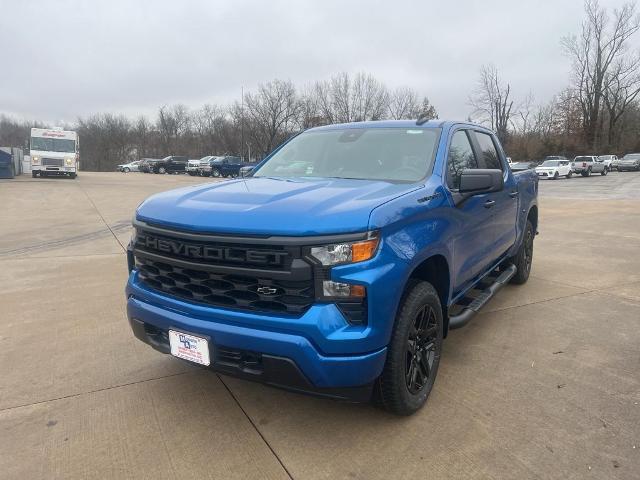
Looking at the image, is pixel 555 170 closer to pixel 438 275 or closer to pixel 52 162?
pixel 52 162

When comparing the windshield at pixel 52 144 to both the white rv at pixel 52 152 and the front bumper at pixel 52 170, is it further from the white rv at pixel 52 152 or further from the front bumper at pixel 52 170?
the front bumper at pixel 52 170

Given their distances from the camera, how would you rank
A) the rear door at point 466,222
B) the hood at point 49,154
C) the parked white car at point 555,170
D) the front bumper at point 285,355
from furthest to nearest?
the parked white car at point 555,170 → the hood at point 49,154 → the rear door at point 466,222 → the front bumper at point 285,355

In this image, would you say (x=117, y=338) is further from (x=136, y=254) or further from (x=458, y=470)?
(x=458, y=470)

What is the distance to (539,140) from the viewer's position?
61.7 m

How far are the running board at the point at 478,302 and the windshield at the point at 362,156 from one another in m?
1.09

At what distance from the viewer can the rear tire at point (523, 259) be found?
5.45m

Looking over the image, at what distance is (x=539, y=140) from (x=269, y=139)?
3512cm

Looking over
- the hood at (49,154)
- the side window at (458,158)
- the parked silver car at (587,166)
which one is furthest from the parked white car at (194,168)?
the side window at (458,158)

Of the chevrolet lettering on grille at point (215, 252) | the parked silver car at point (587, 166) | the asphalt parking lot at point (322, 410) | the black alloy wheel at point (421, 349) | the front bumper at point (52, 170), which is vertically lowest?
the asphalt parking lot at point (322, 410)

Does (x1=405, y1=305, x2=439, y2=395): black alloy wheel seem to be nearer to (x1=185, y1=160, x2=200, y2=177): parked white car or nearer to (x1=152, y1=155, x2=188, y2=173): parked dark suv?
(x1=185, y1=160, x2=200, y2=177): parked white car

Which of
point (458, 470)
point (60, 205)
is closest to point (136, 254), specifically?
point (458, 470)

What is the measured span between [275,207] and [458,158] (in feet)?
6.10

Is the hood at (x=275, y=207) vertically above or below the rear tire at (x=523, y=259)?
above

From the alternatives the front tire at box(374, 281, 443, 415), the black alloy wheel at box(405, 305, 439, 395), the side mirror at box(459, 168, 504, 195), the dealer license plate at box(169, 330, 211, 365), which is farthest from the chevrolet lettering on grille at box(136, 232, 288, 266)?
the side mirror at box(459, 168, 504, 195)
